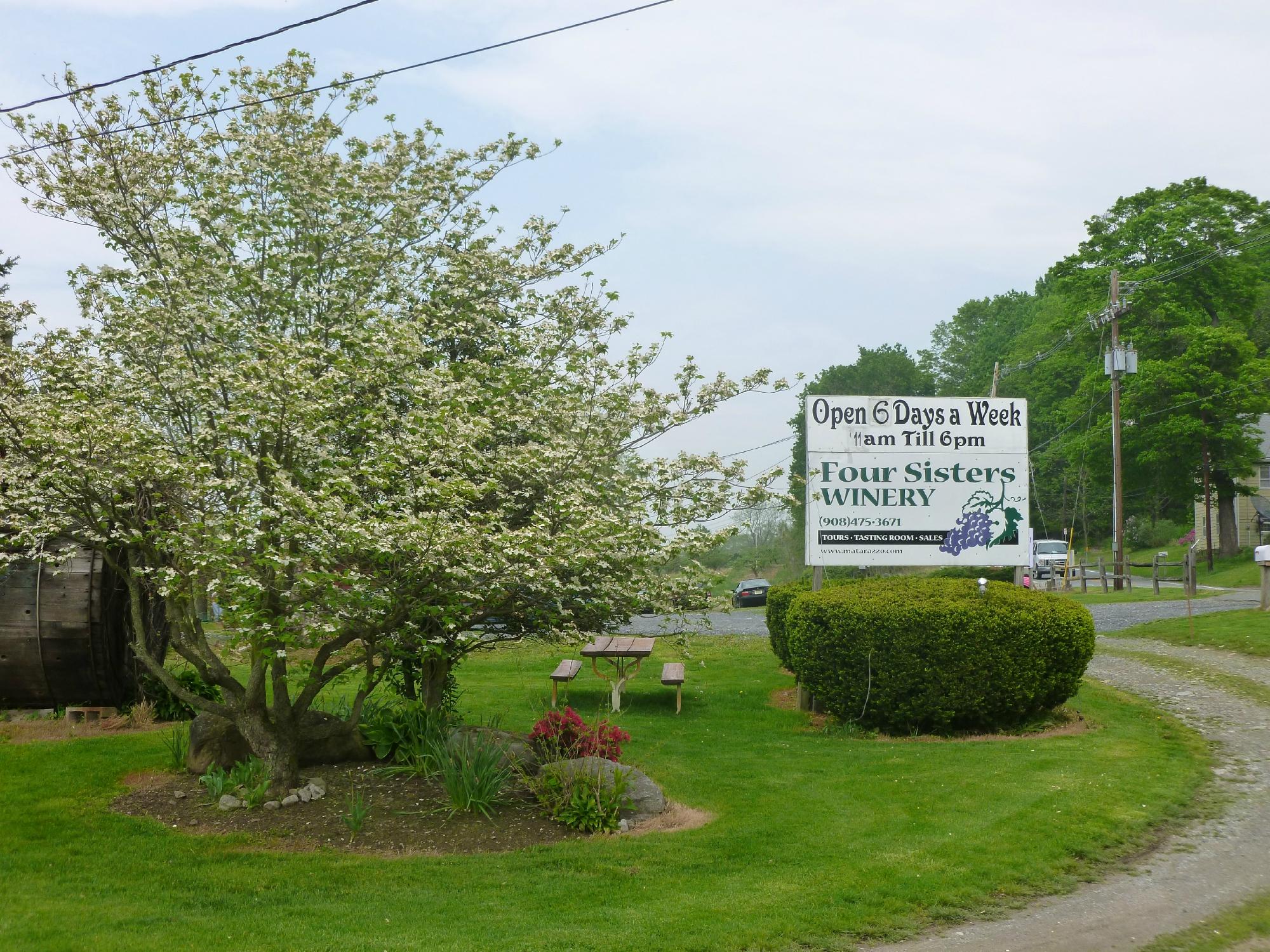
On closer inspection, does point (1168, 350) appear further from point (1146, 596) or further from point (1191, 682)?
point (1191, 682)

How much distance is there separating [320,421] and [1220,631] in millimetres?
15031

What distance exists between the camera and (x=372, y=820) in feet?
28.2

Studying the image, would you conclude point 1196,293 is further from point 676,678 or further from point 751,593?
point 676,678

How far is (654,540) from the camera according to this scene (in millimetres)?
9109

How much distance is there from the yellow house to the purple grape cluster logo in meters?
37.5

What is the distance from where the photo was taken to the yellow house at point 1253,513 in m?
48.0

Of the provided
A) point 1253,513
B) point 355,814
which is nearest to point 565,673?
point 355,814

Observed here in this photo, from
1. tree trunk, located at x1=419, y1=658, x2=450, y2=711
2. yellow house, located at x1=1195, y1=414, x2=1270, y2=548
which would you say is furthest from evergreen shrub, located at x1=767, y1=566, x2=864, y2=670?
yellow house, located at x1=1195, y1=414, x2=1270, y2=548

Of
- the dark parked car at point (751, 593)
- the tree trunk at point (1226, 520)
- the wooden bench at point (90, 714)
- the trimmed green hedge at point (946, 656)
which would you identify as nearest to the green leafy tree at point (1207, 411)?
the tree trunk at point (1226, 520)

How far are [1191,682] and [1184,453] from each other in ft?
96.3

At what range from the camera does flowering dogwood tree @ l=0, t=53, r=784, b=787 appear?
777 centimetres

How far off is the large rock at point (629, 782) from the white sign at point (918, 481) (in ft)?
18.6

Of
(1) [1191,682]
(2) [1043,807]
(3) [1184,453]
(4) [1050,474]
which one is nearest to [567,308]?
(2) [1043,807]

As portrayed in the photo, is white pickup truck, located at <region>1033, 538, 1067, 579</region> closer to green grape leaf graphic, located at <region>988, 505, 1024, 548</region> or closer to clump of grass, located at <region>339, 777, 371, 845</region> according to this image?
green grape leaf graphic, located at <region>988, 505, 1024, 548</region>
